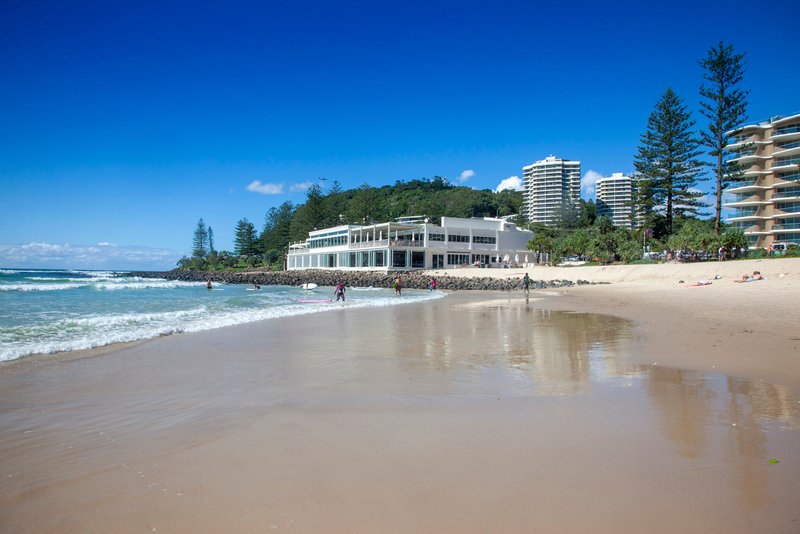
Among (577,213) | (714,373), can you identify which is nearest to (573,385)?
(714,373)

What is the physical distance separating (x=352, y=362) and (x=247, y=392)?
7.48 ft

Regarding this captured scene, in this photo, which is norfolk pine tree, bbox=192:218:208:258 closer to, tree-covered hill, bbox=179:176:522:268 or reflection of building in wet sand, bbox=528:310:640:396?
tree-covered hill, bbox=179:176:522:268

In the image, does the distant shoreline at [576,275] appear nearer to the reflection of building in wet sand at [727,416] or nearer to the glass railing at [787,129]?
the reflection of building in wet sand at [727,416]

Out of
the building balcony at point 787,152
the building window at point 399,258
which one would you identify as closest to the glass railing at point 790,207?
the building balcony at point 787,152

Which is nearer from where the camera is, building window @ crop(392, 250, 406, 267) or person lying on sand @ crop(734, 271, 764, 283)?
person lying on sand @ crop(734, 271, 764, 283)

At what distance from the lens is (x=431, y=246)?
53594 mm

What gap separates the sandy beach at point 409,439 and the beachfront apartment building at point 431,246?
144 ft

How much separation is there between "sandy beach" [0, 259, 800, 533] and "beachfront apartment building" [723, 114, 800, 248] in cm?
5446

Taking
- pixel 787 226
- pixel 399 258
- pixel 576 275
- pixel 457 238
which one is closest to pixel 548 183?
pixel 787 226

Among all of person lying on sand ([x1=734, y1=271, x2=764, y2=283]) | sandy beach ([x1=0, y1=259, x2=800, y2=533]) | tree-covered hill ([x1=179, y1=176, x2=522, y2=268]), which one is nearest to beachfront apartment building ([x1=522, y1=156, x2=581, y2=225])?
tree-covered hill ([x1=179, y1=176, x2=522, y2=268])

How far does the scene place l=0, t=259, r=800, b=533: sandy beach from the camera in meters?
2.97

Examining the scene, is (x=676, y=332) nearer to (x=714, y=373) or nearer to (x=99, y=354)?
(x=714, y=373)

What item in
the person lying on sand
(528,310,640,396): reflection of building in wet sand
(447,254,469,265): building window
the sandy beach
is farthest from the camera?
(447,254,469,265): building window

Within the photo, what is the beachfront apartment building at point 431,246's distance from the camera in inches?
2095
